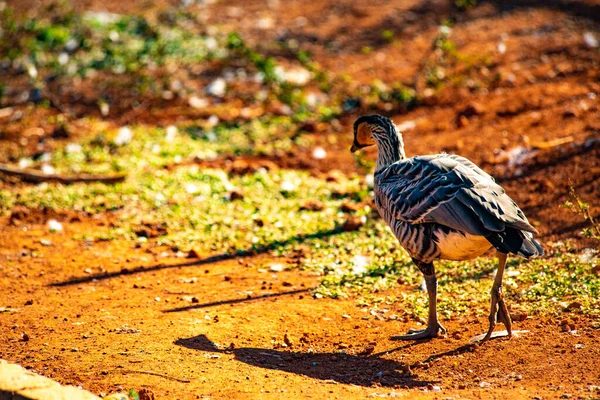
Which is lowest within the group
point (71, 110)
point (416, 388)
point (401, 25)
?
point (71, 110)

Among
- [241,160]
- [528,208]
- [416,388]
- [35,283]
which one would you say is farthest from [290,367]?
[241,160]

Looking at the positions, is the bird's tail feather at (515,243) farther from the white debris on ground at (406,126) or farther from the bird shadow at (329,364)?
the white debris on ground at (406,126)

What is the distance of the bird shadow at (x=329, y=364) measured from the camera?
5148 mm

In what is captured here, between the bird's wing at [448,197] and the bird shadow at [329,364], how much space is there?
935 mm

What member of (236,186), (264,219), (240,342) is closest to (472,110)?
(236,186)

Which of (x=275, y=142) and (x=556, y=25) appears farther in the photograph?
(x=556, y=25)

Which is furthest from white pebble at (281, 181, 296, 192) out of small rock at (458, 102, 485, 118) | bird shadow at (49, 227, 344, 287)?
small rock at (458, 102, 485, 118)

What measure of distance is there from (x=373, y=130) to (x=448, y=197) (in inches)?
50.4

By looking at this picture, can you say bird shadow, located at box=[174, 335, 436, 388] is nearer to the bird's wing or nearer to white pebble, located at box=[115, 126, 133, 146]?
the bird's wing

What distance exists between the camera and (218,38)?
45.8 feet

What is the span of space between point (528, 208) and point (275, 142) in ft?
12.5

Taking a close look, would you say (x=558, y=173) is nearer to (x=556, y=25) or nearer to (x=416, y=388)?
(x=416, y=388)

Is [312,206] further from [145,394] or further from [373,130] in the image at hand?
[145,394]

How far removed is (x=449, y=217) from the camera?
17.7 ft
